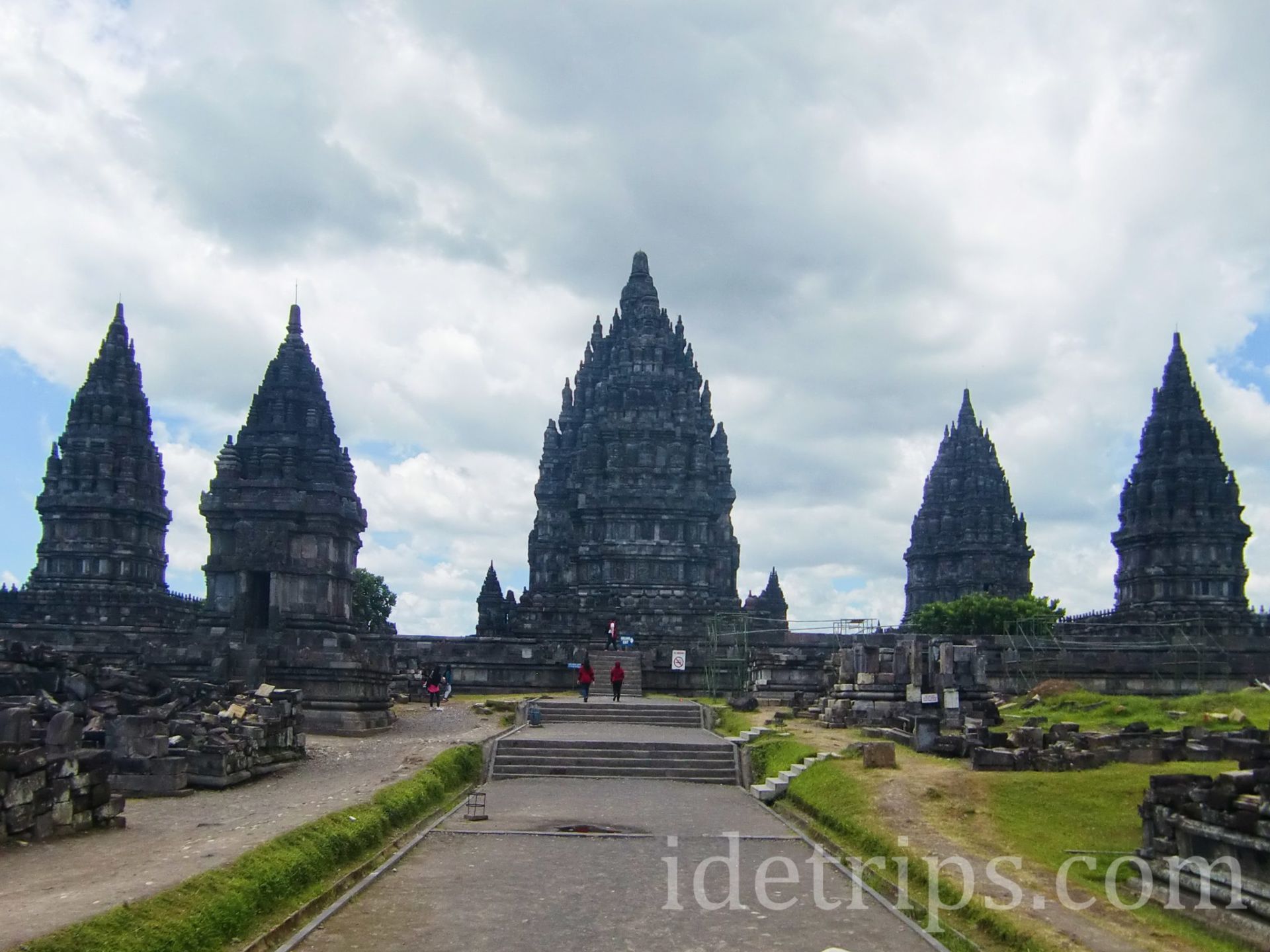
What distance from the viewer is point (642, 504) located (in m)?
59.8

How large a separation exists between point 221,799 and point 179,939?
324 inches

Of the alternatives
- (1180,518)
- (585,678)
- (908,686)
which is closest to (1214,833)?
(908,686)

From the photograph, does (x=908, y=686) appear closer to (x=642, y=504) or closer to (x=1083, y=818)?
(x=1083, y=818)

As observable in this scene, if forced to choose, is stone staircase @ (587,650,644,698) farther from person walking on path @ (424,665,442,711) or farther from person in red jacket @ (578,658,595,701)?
person walking on path @ (424,665,442,711)

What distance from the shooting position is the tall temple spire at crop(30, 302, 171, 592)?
197 feet

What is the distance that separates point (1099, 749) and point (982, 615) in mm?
40575

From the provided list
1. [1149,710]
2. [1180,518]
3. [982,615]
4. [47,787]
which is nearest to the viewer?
[47,787]

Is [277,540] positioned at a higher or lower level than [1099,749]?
higher

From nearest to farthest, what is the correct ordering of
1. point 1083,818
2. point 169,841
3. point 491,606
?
point 169,841
point 1083,818
point 491,606

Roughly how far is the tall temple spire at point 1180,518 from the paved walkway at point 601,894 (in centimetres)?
5195

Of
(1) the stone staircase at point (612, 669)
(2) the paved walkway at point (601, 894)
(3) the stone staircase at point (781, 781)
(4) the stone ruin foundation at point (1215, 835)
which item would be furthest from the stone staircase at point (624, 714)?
(4) the stone ruin foundation at point (1215, 835)

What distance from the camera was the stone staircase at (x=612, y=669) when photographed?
3853 cm

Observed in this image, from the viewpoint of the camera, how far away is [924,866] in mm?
12836

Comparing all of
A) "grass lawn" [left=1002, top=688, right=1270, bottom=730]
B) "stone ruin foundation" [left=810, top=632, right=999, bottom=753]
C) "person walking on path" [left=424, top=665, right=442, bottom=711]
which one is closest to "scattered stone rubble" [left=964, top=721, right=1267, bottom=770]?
"grass lawn" [left=1002, top=688, right=1270, bottom=730]
